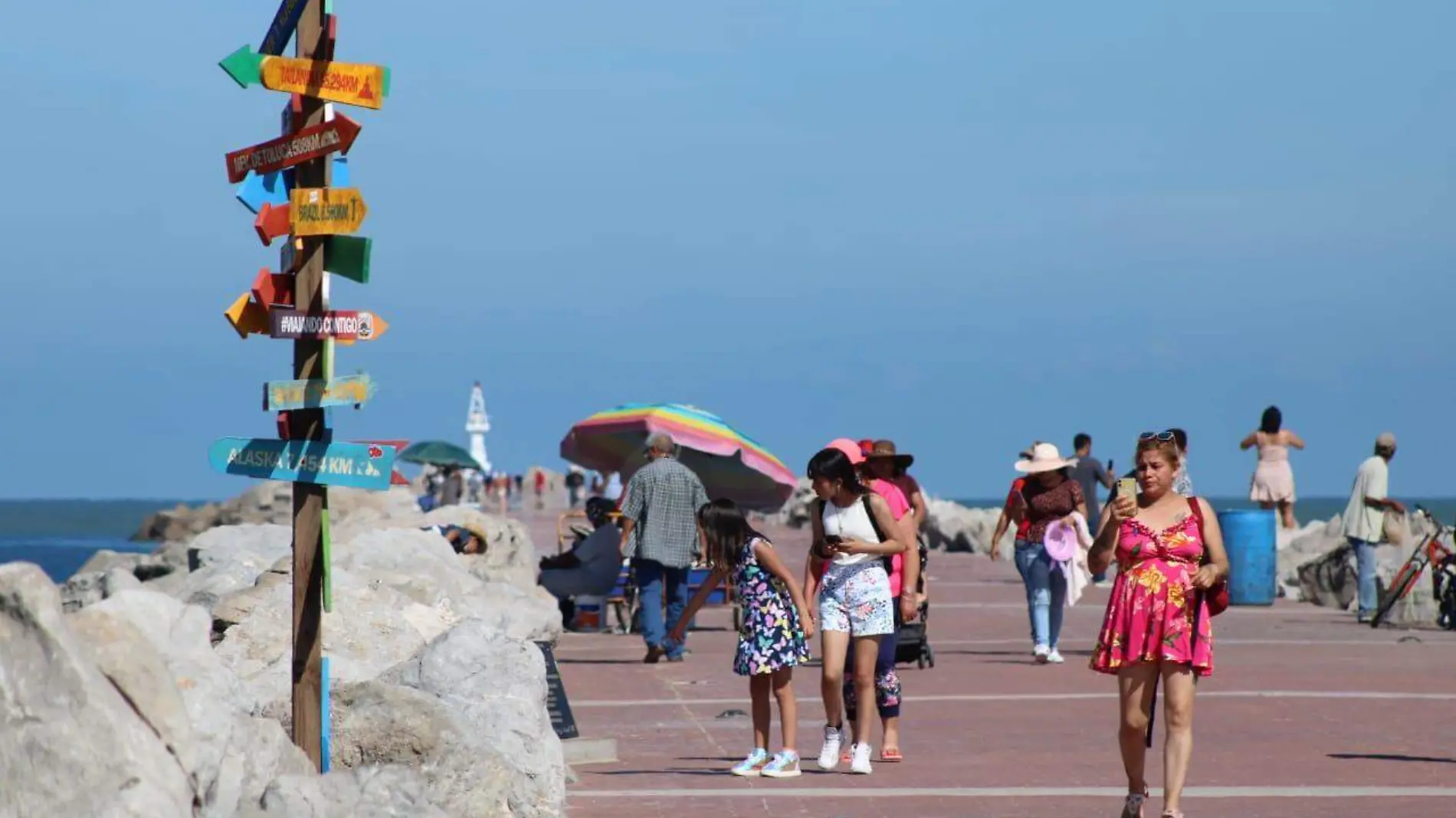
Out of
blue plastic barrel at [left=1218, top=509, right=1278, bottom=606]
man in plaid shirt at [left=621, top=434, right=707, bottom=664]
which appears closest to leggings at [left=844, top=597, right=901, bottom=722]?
man in plaid shirt at [left=621, top=434, right=707, bottom=664]

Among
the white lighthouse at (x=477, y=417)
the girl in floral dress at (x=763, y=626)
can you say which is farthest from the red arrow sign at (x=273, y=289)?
the white lighthouse at (x=477, y=417)

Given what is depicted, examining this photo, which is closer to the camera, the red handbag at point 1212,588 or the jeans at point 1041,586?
the red handbag at point 1212,588

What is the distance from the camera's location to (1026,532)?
16156 mm

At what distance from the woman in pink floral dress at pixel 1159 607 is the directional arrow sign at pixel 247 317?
10.7 feet

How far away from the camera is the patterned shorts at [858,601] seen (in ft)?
33.7

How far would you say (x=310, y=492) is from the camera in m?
7.69

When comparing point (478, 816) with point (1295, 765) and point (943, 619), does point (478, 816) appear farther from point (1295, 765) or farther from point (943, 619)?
point (943, 619)

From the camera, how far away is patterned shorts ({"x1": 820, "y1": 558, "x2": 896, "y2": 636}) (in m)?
10.3

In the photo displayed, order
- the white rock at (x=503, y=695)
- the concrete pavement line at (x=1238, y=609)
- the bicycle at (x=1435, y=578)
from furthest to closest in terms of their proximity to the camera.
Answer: the concrete pavement line at (x=1238, y=609), the bicycle at (x=1435, y=578), the white rock at (x=503, y=695)

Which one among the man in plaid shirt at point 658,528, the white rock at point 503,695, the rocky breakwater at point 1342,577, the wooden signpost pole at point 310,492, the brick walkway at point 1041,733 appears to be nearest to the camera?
the wooden signpost pole at point 310,492

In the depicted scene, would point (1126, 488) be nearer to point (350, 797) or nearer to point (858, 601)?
point (858, 601)

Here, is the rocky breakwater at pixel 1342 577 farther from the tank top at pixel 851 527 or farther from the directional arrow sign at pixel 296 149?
the directional arrow sign at pixel 296 149

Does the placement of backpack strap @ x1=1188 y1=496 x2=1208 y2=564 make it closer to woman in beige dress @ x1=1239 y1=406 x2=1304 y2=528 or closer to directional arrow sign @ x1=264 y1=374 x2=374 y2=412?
directional arrow sign @ x1=264 y1=374 x2=374 y2=412

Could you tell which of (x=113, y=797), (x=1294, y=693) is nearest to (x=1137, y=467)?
(x=113, y=797)
